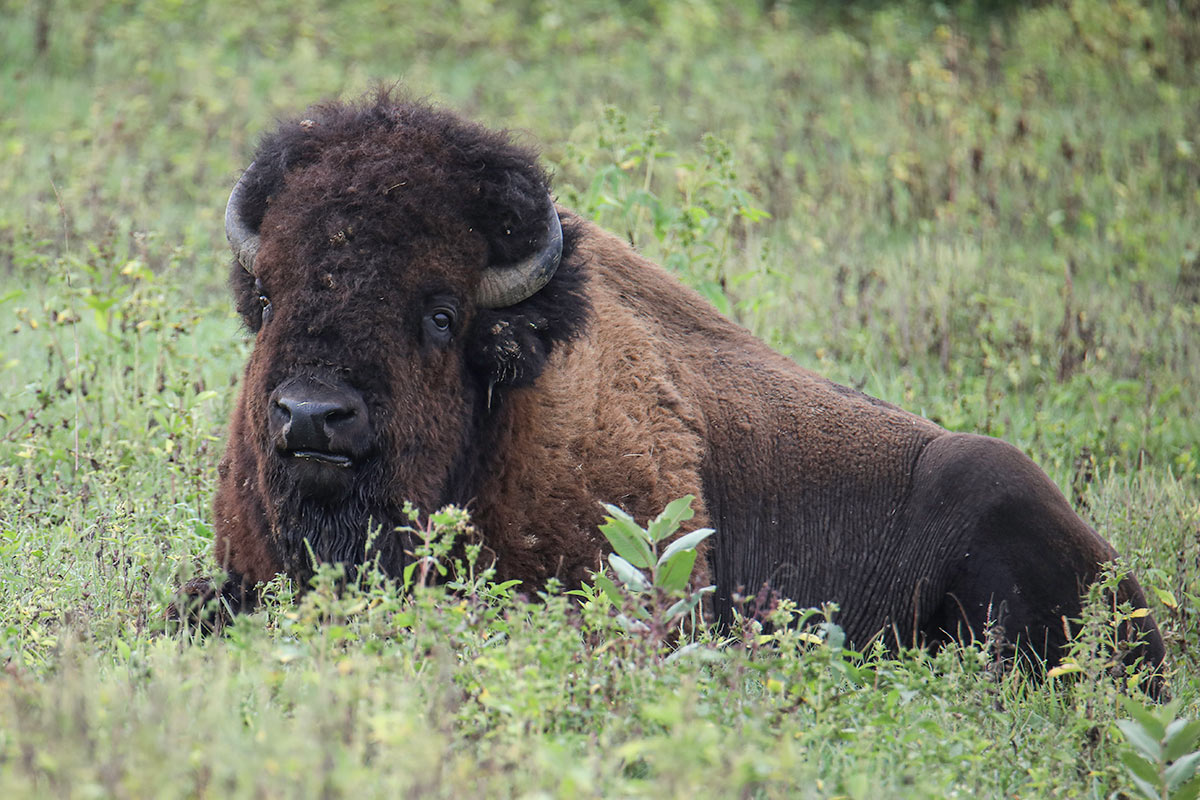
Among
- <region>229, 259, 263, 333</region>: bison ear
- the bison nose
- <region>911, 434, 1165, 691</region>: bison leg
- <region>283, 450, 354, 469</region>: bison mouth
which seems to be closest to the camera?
the bison nose

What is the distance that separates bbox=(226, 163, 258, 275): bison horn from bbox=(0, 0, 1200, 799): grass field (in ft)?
2.94

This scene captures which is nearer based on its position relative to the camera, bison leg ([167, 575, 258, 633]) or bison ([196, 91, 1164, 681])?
bison ([196, 91, 1164, 681])

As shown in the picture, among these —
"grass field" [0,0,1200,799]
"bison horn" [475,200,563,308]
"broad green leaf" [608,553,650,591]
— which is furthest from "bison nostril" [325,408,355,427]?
"broad green leaf" [608,553,650,591]

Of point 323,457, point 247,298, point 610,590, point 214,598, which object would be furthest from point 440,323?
point 214,598

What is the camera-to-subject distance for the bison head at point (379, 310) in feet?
13.7

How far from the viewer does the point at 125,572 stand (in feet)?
14.9

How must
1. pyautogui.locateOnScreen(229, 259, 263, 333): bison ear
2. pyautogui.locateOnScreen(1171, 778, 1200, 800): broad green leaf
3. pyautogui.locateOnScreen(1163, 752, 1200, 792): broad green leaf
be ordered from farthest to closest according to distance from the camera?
pyautogui.locateOnScreen(229, 259, 263, 333): bison ear, pyautogui.locateOnScreen(1171, 778, 1200, 800): broad green leaf, pyautogui.locateOnScreen(1163, 752, 1200, 792): broad green leaf

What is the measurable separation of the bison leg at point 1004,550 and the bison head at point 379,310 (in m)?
1.97

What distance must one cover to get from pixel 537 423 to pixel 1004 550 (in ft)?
7.14

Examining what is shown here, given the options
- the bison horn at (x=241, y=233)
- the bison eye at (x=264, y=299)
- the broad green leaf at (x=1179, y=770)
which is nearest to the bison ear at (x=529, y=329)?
the bison eye at (x=264, y=299)

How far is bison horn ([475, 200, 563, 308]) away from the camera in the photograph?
457 centimetres

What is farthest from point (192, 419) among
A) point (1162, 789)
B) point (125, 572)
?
point (1162, 789)

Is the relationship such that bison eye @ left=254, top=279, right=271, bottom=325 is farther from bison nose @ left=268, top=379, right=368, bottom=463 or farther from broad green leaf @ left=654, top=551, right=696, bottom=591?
broad green leaf @ left=654, top=551, right=696, bottom=591

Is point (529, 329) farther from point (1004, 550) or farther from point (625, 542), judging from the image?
point (1004, 550)
